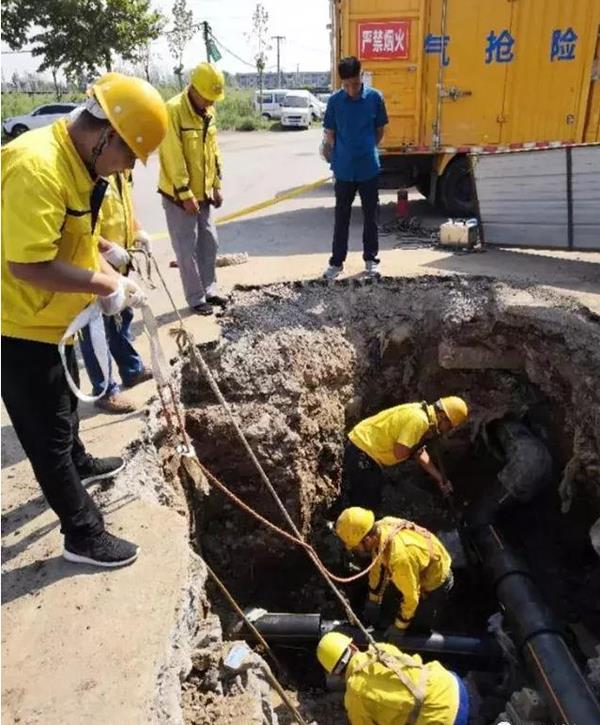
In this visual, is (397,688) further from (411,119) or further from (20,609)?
(411,119)

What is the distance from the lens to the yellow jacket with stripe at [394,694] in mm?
3316

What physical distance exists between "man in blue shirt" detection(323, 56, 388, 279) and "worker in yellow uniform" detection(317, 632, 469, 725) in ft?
12.0

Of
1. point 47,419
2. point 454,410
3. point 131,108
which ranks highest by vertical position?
point 131,108

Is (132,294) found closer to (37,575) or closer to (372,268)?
(37,575)

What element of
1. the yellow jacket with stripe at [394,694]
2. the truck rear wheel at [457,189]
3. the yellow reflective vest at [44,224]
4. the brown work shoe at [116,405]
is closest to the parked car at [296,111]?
the truck rear wheel at [457,189]

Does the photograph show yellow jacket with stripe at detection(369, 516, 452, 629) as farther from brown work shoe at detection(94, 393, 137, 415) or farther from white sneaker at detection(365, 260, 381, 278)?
white sneaker at detection(365, 260, 381, 278)

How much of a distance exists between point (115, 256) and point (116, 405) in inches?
45.5

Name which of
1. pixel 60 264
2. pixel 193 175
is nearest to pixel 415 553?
pixel 60 264

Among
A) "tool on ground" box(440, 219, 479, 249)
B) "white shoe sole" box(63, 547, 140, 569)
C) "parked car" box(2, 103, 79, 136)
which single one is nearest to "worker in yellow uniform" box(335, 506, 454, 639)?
"white shoe sole" box(63, 547, 140, 569)

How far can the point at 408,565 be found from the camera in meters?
4.11

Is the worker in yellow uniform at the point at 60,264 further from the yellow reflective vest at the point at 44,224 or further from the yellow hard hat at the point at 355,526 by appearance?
the yellow hard hat at the point at 355,526

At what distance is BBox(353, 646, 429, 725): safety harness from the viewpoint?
3.30 meters

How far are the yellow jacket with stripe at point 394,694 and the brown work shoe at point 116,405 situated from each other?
2.04 m

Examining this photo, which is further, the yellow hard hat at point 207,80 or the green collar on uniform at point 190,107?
the green collar on uniform at point 190,107
